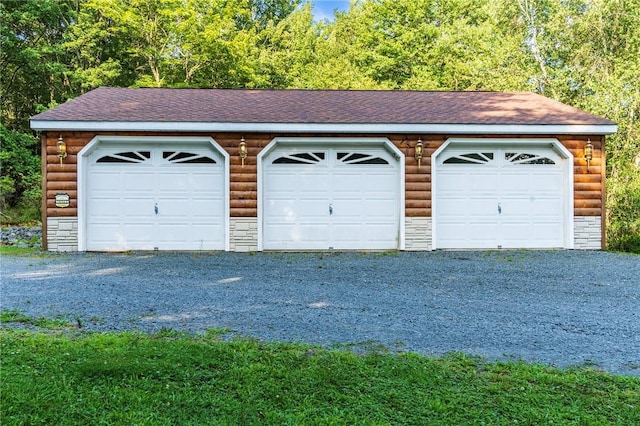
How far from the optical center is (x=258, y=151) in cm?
924

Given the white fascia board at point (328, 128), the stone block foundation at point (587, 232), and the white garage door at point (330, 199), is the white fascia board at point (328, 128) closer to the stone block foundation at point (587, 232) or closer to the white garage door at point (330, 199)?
the white garage door at point (330, 199)

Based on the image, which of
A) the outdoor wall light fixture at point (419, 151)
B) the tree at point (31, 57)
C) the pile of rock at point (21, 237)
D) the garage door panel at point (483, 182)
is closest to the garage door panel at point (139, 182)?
the pile of rock at point (21, 237)

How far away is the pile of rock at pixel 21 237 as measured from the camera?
33.9ft

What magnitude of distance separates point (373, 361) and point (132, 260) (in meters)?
6.10

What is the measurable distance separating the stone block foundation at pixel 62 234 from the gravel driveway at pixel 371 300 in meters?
0.75

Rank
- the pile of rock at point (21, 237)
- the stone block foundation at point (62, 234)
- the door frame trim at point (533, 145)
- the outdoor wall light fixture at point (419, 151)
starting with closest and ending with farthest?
the stone block foundation at point (62, 234) → the outdoor wall light fixture at point (419, 151) → the door frame trim at point (533, 145) → the pile of rock at point (21, 237)

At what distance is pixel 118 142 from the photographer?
361 inches

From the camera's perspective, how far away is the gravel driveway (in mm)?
3660

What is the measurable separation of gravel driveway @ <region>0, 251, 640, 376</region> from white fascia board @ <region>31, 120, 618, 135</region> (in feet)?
8.49

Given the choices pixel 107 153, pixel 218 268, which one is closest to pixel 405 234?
pixel 218 268

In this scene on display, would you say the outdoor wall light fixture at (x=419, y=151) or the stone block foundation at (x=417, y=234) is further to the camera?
the stone block foundation at (x=417, y=234)

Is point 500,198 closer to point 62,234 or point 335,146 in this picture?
point 335,146

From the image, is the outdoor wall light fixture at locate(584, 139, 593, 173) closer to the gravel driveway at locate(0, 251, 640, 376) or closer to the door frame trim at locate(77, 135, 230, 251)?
the gravel driveway at locate(0, 251, 640, 376)

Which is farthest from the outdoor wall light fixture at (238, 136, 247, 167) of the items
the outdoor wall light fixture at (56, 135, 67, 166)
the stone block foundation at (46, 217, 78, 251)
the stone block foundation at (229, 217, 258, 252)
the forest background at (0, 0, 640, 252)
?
the forest background at (0, 0, 640, 252)
